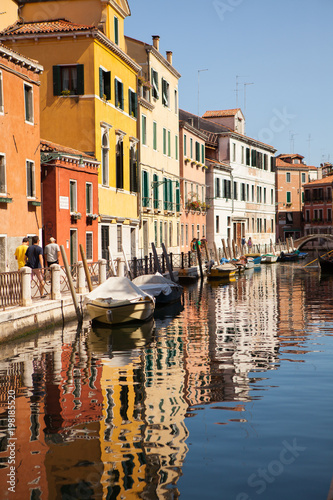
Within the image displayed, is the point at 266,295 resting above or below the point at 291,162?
below

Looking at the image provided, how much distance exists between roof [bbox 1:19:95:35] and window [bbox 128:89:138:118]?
509 centimetres

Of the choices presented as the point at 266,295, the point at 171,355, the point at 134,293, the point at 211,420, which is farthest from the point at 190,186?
the point at 211,420

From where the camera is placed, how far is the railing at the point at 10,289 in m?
16.0

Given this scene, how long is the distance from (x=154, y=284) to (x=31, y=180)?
5.59m

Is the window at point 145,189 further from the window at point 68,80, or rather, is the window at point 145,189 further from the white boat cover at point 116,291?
the white boat cover at point 116,291

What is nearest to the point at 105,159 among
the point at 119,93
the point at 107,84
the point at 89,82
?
the point at 107,84

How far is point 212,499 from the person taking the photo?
6676 millimetres

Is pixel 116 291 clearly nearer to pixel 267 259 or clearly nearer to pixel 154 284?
pixel 154 284

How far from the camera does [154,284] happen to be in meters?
25.7

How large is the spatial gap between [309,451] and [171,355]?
7.06 meters

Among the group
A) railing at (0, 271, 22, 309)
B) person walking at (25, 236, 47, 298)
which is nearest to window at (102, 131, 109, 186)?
person walking at (25, 236, 47, 298)

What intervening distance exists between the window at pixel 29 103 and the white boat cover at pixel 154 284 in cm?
656

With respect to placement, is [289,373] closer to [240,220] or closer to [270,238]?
[240,220]

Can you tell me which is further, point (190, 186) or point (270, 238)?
point (270, 238)
